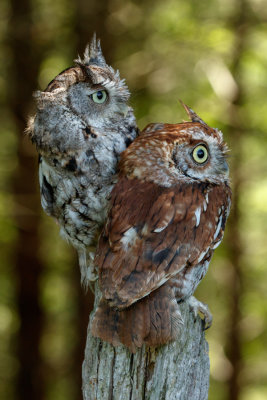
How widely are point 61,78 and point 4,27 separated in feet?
17.2

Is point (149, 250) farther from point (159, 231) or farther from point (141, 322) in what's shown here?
point (141, 322)

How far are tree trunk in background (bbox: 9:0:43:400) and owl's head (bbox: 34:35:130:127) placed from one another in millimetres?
3872

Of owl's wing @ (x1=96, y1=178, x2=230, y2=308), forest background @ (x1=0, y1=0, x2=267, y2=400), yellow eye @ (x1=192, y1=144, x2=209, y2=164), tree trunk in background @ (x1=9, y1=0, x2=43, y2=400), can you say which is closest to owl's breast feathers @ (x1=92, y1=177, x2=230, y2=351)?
owl's wing @ (x1=96, y1=178, x2=230, y2=308)

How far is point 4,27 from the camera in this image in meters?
7.20

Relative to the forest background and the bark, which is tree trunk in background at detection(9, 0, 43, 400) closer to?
the forest background

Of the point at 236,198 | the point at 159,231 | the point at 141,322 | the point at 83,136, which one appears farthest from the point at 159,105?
the point at 141,322

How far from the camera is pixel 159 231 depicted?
2.27 m

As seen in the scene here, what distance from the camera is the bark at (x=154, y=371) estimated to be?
2.03 metres

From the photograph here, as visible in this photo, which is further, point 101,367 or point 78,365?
point 78,365

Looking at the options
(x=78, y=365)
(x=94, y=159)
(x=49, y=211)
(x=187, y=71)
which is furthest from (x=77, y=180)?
(x=78, y=365)

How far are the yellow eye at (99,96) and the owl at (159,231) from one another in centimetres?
29

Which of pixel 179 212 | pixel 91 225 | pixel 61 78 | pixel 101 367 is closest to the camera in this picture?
pixel 101 367

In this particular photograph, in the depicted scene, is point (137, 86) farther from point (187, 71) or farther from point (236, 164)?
point (236, 164)

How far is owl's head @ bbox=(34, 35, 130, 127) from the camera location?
Result: 2.53m
